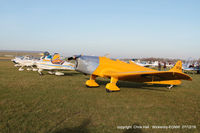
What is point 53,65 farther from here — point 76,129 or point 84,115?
point 76,129

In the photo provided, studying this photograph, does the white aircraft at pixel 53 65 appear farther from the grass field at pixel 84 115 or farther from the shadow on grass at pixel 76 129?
the shadow on grass at pixel 76 129

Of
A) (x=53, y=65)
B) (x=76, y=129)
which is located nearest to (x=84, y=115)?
(x=76, y=129)

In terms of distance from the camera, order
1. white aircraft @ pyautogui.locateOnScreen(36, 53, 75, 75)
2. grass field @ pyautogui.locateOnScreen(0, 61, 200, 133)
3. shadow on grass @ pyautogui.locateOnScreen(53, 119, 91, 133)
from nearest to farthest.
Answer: shadow on grass @ pyautogui.locateOnScreen(53, 119, 91, 133) → grass field @ pyautogui.locateOnScreen(0, 61, 200, 133) → white aircraft @ pyautogui.locateOnScreen(36, 53, 75, 75)

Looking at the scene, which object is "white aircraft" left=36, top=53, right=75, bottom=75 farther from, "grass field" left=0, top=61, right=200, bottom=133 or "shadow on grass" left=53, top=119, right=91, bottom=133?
"shadow on grass" left=53, top=119, right=91, bottom=133

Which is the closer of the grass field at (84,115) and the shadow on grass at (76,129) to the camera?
the shadow on grass at (76,129)

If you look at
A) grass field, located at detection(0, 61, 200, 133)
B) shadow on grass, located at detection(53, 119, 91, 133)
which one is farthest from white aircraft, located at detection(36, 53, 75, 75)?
shadow on grass, located at detection(53, 119, 91, 133)

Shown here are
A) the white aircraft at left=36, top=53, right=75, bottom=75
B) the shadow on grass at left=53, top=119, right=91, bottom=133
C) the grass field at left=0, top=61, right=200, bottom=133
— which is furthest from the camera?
the white aircraft at left=36, top=53, right=75, bottom=75

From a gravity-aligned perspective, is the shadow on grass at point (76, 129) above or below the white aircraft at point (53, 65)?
below

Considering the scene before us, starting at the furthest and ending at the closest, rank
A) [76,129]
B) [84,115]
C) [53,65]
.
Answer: [53,65] → [84,115] → [76,129]

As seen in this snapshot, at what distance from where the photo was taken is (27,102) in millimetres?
5355

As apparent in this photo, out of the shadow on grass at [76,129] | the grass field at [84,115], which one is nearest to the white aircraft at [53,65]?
the grass field at [84,115]

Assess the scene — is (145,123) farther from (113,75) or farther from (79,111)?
(113,75)

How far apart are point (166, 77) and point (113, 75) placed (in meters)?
2.73

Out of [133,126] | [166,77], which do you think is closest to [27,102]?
[133,126]
